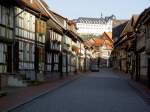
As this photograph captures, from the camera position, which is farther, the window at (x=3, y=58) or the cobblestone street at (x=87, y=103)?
the window at (x=3, y=58)

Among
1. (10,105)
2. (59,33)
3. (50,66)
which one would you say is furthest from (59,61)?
(10,105)

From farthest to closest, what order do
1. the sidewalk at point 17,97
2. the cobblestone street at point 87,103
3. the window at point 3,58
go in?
the window at point 3,58
the sidewalk at point 17,97
the cobblestone street at point 87,103

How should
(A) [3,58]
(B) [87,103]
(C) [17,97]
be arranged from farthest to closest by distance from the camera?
1. (A) [3,58]
2. (C) [17,97]
3. (B) [87,103]

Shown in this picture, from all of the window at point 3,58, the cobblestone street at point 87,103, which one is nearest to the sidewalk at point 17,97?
the cobblestone street at point 87,103

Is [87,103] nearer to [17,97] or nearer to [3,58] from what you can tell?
[17,97]

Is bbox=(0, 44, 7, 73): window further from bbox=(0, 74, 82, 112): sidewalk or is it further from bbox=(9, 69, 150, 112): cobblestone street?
bbox=(9, 69, 150, 112): cobblestone street

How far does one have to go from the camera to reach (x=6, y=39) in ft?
108

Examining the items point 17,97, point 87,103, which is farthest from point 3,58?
point 87,103

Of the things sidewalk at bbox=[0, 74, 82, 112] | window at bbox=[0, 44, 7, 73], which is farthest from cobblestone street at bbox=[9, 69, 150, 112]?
window at bbox=[0, 44, 7, 73]

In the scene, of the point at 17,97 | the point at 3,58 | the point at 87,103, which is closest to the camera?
the point at 87,103

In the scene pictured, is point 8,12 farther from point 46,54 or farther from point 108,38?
point 108,38

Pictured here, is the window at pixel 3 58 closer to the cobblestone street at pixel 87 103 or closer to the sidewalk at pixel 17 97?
the sidewalk at pixel 17 97

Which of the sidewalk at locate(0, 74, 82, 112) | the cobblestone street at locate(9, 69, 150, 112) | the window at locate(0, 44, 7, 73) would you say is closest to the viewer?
the cobblestone street at locate(9, 69, 150, 112)

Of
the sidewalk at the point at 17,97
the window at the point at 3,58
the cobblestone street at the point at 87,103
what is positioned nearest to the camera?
the cobblestone street at the point at 87,103
